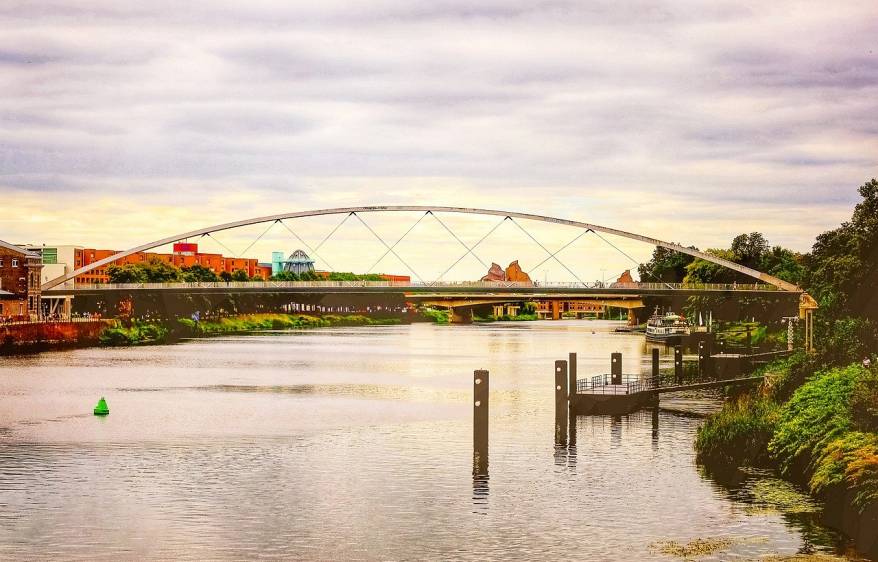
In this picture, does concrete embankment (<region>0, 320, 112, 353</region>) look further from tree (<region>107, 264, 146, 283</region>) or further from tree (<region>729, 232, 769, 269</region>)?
tree (<region>729, 232, 769, 269</region>)

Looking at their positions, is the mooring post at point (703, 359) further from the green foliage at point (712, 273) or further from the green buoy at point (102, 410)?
the green foliage at point (712, 273)

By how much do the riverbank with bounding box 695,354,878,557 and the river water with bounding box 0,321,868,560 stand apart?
0.89 meters

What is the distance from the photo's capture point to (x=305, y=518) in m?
32.1

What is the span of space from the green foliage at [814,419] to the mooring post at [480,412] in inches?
379

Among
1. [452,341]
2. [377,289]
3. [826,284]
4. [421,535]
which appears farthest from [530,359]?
[421,535]

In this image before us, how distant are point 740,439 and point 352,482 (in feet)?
44.3

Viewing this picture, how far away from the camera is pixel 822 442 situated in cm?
3300

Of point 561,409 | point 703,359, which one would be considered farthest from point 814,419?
point 703,359

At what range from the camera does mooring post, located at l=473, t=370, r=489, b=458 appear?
1560 inches

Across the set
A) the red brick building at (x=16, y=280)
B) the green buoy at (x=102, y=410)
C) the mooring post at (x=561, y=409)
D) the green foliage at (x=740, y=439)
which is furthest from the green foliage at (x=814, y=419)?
the red brick building at (x=16, y=280)

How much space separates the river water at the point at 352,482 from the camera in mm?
29281

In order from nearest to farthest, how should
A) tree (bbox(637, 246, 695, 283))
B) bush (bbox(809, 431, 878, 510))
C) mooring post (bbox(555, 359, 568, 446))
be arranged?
bush (bbox(809, 431, 878, 510))
mooring post (bbox(555, 359, 568, 446))
tree (bbox(637, 246, 695, 283))

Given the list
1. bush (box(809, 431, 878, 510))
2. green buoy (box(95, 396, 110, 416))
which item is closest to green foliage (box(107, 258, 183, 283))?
green buoy (box(95, 396, 110, 416))

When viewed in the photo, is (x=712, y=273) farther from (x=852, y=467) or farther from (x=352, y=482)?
(x=852, y=467)
